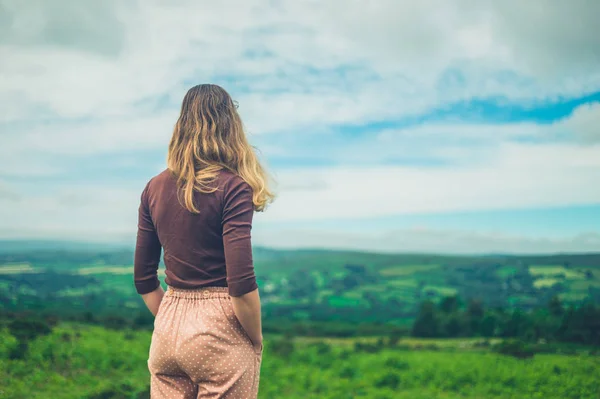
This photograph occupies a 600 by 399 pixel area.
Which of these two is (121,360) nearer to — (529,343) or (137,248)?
(137,248)

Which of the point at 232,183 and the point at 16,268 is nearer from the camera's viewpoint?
the point at 232,183

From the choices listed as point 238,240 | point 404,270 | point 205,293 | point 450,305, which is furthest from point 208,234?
point 404,270

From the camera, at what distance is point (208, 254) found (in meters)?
3.04

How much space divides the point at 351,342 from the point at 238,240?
37.0 feet

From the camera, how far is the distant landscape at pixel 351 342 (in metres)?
→ 8.05

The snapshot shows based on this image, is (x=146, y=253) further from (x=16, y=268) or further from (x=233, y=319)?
(x=16, y=268)

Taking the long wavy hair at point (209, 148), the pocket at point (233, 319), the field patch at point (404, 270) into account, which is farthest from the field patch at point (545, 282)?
the long wavy hair at point (209, 148)

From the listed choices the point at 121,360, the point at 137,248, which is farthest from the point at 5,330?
the point at 137,248

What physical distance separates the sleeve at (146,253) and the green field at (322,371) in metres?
4.54

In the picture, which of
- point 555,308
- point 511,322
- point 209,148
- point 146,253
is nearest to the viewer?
point 209,148

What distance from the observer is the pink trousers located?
3004mm

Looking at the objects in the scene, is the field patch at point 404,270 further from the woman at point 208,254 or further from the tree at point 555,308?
the woman at point 208,254

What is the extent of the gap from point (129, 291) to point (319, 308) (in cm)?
928

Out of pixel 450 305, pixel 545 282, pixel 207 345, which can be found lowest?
pixel 450 305
